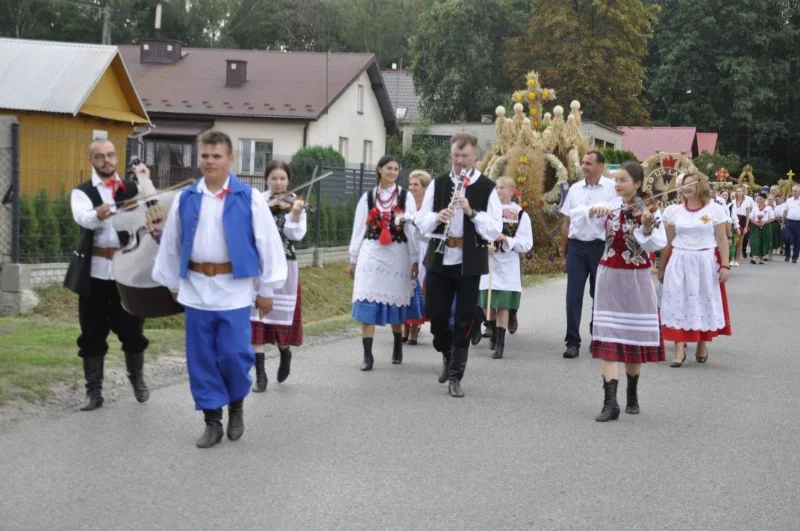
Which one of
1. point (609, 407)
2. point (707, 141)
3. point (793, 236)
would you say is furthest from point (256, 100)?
point (707, 141)

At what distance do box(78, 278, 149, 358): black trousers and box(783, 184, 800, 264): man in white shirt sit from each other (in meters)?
27.0

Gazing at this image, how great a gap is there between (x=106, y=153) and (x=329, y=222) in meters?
14.2

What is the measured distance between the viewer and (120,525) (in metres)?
5.58

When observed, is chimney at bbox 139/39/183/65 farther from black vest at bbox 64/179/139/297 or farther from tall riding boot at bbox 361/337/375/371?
black vest at bbox 64/179/139/297

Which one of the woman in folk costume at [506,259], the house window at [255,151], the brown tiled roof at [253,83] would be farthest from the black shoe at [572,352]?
the house window at [255,151]

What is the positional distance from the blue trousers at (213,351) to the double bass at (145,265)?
43 centimetres

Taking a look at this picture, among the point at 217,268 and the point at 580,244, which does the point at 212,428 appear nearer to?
the point at 217,268

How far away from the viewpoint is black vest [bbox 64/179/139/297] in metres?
8.29

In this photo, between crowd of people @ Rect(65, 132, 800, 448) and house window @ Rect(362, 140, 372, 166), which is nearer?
crowd of people @ Rect(65, 132, 800, 448)

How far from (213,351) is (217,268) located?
541mm

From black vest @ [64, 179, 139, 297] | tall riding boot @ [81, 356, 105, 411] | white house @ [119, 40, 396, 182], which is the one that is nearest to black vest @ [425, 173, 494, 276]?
black vest @ [64, 179, 139, 297]

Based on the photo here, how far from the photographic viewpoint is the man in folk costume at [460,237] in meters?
9.44

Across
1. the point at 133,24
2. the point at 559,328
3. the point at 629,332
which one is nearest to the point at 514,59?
the point at 133,24

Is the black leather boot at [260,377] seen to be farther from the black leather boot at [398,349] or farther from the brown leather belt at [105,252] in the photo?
the black leather boot at [398,349]
